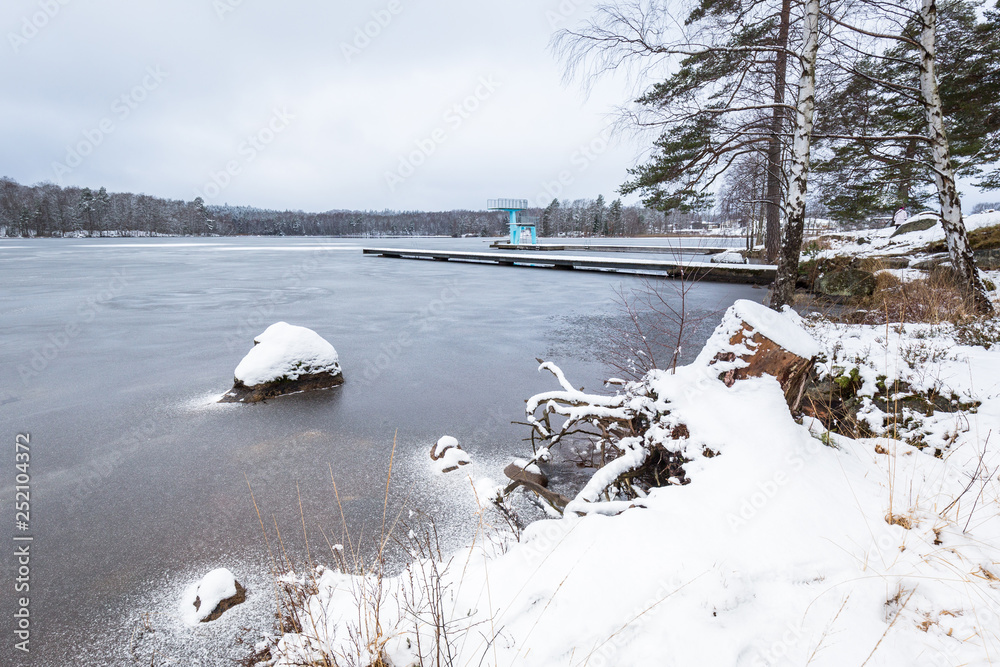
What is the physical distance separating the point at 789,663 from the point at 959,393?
364cm

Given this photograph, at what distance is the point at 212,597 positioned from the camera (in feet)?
9.33

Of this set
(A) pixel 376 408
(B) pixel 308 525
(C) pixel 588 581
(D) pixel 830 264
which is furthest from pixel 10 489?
(D) pixel 830 264

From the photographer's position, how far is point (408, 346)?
30.7 feet

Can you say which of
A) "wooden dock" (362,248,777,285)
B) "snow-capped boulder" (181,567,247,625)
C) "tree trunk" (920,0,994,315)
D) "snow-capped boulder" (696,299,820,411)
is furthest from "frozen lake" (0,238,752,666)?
"tree trunk" (920,0,994,315)

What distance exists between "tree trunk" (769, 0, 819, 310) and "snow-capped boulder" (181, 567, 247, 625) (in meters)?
7.61

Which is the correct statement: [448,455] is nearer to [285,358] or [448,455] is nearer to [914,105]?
[285,358]

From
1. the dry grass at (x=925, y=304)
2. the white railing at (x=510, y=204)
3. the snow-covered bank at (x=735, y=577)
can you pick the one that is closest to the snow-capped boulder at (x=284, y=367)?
the snow-covered bank at (x=735, y=577)

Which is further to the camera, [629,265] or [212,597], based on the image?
[629,265]

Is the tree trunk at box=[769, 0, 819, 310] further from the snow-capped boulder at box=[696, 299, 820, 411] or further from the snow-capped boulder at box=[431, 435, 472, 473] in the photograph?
the snow-capped boulder at box=[431, 435, 472, 473]

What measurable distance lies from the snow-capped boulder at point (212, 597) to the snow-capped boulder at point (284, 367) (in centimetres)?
364

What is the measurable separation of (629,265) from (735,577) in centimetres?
2202

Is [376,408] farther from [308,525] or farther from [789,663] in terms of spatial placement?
[789,663]

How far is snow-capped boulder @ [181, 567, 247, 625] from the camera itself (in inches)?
110

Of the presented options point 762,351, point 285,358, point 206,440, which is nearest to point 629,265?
point 285,358
